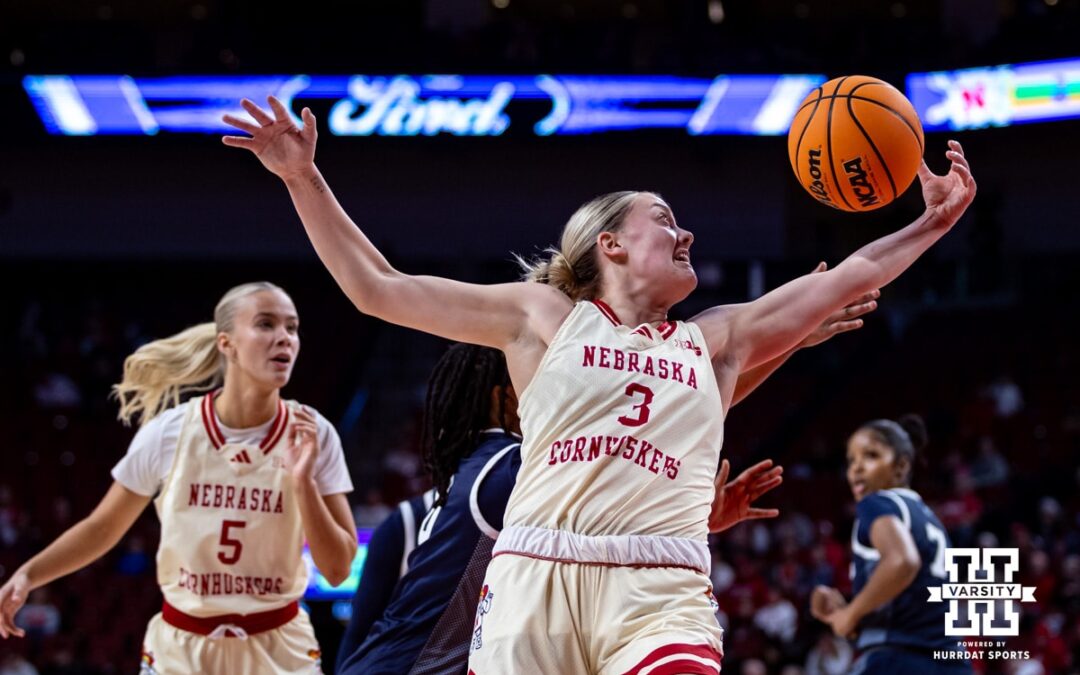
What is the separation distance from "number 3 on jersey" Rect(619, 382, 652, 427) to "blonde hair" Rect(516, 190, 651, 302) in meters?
0.40

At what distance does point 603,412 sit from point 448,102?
43.6 feet

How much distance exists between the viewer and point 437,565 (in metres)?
3.37

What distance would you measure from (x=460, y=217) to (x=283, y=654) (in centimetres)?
1405

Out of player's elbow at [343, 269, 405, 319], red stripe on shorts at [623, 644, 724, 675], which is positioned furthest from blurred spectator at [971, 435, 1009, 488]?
player's elbow at [343, 269, 405, 319]

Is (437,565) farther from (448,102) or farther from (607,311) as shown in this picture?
(448,102)

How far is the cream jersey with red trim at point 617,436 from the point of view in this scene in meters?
2.84

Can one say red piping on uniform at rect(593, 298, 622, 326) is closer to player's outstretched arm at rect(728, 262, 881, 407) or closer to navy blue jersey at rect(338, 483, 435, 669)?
player's outstretched arm at rect(728, 262, 881, 407)

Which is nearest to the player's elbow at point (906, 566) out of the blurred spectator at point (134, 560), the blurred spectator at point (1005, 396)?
the blurred spectator at point (134, 560)

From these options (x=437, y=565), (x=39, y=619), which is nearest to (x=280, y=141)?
(x=437, y=565)

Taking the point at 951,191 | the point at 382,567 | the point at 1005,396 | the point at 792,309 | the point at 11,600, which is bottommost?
the point at 11,600

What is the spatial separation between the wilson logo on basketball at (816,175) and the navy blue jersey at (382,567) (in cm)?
142

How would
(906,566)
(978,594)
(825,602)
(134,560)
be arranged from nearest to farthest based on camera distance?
(906,566), (825,602), (978,594), (134,560)

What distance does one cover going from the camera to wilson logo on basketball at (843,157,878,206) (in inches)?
139

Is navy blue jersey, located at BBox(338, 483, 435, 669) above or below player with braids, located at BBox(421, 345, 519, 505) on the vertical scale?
below
